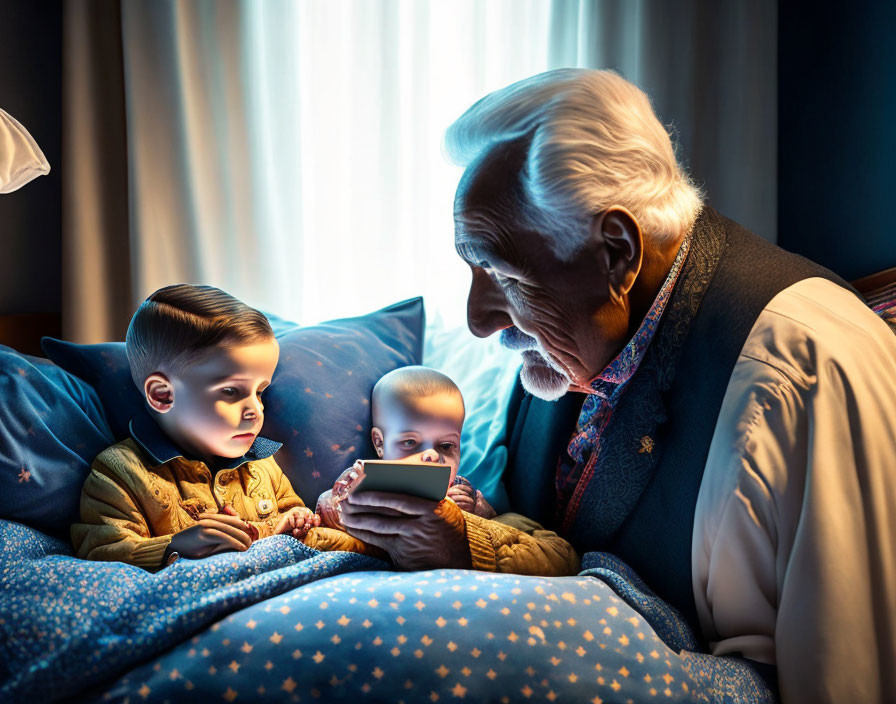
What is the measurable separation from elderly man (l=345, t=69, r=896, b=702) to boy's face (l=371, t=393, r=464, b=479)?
22cm

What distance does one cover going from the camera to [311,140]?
2611mm

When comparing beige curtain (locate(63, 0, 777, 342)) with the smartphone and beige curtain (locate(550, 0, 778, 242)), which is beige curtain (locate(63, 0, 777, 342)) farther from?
the smartphone

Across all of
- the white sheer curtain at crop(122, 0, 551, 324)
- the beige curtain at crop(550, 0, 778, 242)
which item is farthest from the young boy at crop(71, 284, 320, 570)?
the beige curtain at crop(550, 0, 778, 242)

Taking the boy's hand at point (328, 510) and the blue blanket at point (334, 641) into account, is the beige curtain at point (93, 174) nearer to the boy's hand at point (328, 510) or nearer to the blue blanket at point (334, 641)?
the boy's hand at point (328, 510)

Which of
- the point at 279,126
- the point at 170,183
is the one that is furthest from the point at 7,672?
the point at 279,126

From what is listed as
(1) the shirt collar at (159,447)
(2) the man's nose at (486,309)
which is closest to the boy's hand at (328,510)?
(1) the shirt collar at (159,447)

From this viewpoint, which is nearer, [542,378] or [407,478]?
[407,478]

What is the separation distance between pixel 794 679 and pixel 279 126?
2.20 metres

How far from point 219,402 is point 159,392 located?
136 millimetres

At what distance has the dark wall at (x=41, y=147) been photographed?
233cm

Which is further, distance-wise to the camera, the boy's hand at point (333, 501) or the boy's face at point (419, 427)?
the boy's face at point (419, 427)

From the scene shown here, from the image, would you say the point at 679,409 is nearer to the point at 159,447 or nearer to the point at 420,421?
the point at 420,421

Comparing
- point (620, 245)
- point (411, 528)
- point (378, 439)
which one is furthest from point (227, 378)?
point (620, 245)

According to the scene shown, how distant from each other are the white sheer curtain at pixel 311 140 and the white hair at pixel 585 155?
1.17m
